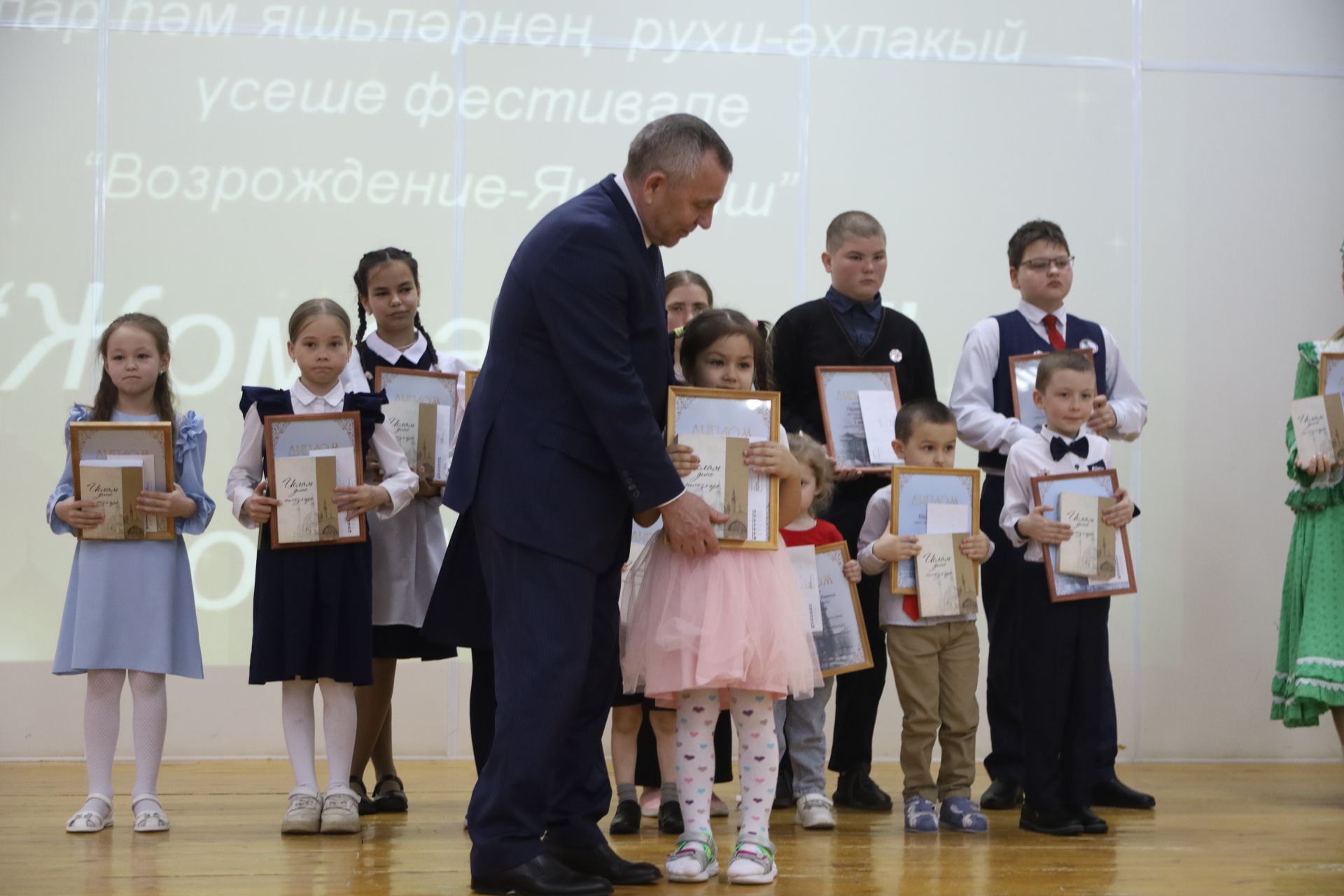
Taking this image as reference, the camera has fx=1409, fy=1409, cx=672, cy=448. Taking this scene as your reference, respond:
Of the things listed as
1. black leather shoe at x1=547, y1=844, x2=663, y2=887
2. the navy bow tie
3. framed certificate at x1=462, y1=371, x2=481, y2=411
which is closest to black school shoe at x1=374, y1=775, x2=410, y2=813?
framed certificate at x1=462, y1=371, x2=481, y2=411

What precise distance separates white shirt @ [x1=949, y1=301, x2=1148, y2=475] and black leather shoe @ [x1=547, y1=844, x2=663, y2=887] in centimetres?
187

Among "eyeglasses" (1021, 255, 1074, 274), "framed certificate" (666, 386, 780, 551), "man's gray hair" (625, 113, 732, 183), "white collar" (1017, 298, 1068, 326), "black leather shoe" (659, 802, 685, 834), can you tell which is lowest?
"black leather shoe" (659, 802, 685, 834)

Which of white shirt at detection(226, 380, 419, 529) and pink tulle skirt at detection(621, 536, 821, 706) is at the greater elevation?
white shirt at detection(226, 380, 419, 529)

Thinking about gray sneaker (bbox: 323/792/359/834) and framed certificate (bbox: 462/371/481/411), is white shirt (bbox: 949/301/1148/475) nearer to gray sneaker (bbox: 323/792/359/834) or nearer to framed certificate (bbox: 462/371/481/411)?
framed certificate (bbox: 462/371/481/411)

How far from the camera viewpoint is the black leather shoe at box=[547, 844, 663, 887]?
3006 mm

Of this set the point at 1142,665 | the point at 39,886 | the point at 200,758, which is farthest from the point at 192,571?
the point at 1142,665

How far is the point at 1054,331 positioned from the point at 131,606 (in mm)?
2917

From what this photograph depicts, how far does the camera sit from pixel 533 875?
2781mm

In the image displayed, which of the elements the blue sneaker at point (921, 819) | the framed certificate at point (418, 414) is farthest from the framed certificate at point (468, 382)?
the blue sneaker at point (921, 819)

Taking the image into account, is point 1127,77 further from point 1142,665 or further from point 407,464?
point 407,464

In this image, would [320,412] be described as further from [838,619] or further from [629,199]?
[838,619]

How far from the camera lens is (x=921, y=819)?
3811 mm

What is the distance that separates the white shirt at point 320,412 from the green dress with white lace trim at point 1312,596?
2.93m

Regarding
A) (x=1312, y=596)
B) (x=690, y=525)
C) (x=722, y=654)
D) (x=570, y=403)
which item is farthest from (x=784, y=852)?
(x=1312, y=596)
